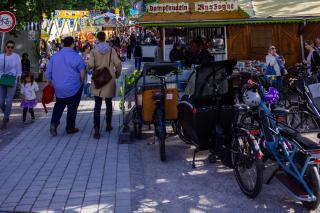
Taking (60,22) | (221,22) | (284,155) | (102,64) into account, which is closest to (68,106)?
(102,64)

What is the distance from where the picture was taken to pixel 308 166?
4.34 metres

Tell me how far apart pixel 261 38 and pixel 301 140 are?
971 centimetres

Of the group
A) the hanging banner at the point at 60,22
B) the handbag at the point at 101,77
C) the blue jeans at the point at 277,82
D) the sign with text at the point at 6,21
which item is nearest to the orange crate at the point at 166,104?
the handbag at the point at 101,77

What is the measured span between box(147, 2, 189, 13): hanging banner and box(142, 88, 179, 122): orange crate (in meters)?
5.62

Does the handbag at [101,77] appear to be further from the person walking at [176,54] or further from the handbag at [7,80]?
the person walking at [176,54]

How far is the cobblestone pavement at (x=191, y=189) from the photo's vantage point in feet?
15.7

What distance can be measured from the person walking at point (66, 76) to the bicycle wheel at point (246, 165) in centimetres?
406

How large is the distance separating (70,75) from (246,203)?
473 centimetres

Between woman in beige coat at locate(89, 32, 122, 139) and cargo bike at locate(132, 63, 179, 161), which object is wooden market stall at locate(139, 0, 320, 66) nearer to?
woman in beige coat at locate(89, 32, 122, 139)

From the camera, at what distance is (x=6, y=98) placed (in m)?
9.54

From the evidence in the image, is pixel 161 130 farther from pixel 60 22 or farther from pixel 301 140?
pixel 60 22

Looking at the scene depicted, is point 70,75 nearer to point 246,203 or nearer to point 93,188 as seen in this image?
point 93,188

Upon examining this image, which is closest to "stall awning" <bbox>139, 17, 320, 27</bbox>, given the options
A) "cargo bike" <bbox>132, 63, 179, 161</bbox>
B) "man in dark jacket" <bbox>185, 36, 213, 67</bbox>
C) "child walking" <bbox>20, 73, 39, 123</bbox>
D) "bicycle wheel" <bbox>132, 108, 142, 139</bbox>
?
"man in dark jacket" <bbox>185, 36, 213, 67</bbox>

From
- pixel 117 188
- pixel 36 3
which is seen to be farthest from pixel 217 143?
pixel 36 3
